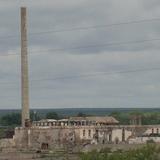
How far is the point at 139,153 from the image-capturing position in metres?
36.2

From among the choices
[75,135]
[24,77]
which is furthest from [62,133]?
[24,77]

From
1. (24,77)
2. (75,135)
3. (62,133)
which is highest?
(24,77)

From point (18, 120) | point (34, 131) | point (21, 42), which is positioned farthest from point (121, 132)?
point (18, 120)

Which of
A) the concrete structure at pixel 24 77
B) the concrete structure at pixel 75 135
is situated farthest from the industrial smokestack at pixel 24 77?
the concrete structure at pixel 75 135

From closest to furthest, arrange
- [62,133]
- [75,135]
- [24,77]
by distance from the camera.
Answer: [62,133], [75,135], [24,77]

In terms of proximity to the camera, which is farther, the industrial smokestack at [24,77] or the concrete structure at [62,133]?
the industrial smokestack at [24,77]

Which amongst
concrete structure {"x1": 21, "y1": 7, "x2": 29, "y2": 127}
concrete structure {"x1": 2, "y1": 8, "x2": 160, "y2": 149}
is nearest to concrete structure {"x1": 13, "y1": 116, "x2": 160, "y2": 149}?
concrete structure {"x1": 2, "y1": 8, "x2": 160, "y2": 149}

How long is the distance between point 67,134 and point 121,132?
4417 mm

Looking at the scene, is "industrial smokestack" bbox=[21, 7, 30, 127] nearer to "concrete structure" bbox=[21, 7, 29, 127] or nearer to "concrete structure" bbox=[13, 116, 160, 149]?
"concrete structure" bbox=[21, 7, 29, 127]

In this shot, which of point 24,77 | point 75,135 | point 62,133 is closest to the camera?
point 62,133

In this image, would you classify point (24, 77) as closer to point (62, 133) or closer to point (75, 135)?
point (62, 133)

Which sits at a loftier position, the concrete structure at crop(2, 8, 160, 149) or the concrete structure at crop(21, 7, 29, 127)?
the concrete structure at crop(21, 7, 29, 127)

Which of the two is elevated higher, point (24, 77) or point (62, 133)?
point (24, 77)

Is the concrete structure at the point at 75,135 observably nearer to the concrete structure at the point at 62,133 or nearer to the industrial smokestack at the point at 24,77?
the concrete structure at the point at 62,133
